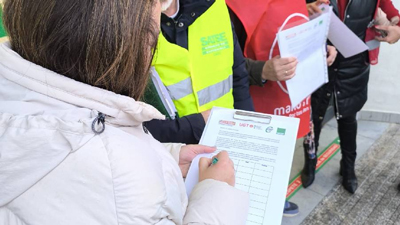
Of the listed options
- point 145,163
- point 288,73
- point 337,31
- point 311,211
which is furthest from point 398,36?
point 145,163

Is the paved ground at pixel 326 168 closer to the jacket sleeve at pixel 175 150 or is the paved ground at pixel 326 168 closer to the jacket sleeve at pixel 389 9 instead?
the jacket sleeve at pixel 389 9

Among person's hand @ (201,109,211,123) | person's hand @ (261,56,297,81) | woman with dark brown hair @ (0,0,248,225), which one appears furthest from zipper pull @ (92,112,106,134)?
person's hand @ (261,56,297,81)

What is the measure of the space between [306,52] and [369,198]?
157 cm

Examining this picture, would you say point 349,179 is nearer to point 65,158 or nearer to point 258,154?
point 258,154

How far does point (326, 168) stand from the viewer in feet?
11.2

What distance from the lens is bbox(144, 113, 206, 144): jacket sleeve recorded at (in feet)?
4.98

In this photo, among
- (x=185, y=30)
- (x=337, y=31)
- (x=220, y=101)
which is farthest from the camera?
(x=337, y=31)

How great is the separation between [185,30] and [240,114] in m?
0.41

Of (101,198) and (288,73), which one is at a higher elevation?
(101,198)

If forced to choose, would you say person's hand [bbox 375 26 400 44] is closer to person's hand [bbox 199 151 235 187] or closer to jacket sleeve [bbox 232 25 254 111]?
jacket sleeve [bbox 232 25 254 111]

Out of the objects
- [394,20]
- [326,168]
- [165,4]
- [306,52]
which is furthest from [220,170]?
[326,168]

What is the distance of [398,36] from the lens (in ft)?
8.74

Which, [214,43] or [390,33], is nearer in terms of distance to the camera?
[214,43]

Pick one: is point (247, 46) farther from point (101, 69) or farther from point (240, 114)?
point (101, 69)
